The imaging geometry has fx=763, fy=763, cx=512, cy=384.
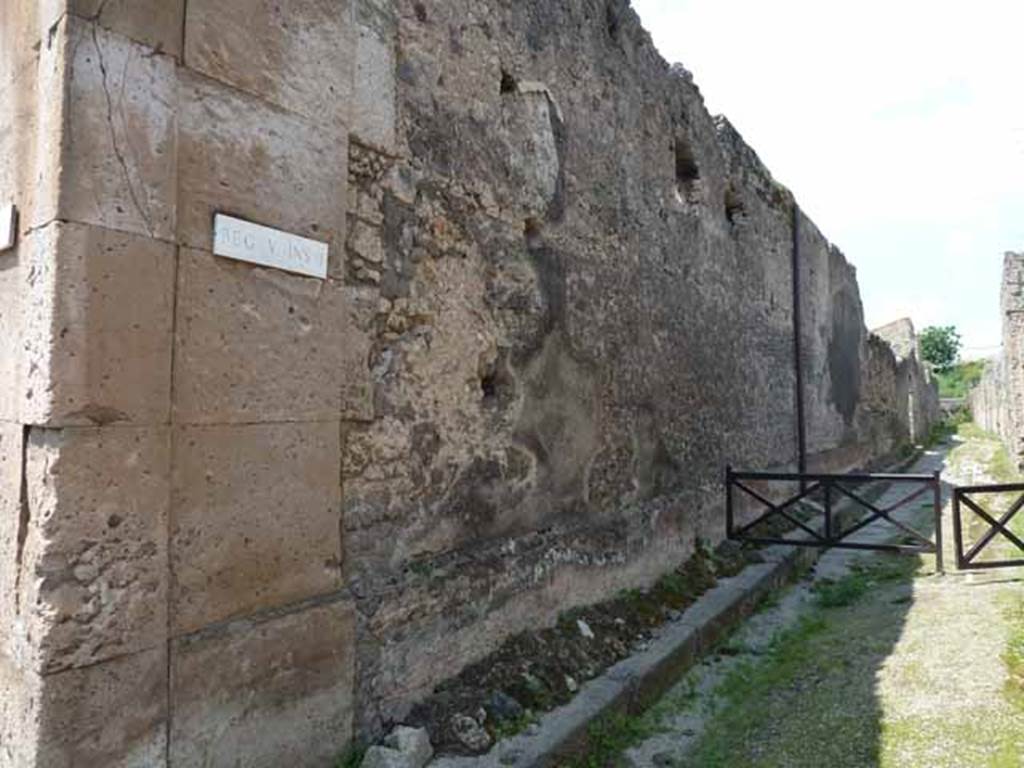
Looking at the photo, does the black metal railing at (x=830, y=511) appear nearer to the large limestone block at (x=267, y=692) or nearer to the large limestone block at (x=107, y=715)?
the large limestone block at (x=267, y=692)

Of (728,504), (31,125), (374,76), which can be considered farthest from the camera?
(728,504)

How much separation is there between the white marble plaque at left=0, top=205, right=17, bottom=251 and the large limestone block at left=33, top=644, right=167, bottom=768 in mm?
1153

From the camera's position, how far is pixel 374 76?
9.37 ft

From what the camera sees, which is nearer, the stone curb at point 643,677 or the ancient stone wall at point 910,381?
the stone curb at point 643,677

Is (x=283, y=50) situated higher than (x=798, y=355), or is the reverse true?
(x=283, y=50)

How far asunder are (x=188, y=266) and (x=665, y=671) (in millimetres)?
3061

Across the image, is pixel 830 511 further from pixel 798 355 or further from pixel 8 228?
pixel 8 228

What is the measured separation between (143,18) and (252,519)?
147 cm

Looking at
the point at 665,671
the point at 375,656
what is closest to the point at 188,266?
the point at 375,656

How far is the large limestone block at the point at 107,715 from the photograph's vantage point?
187 cm

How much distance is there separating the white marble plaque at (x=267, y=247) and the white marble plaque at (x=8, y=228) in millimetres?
508

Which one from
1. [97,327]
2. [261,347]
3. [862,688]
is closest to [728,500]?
[862,688]

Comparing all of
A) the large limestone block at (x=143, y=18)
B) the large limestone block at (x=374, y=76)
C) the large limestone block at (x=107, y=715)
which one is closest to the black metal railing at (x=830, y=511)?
the large limestone block at (x=374, y=76)

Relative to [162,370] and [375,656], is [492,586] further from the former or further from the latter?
[162,370]
